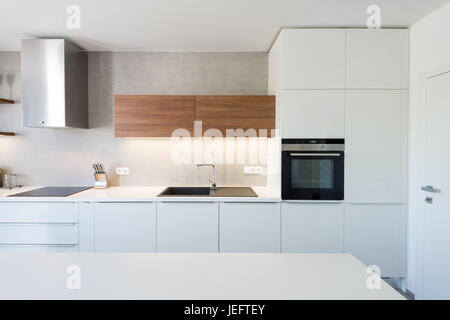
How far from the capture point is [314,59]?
2578 millimetres

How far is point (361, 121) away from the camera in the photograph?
260 centimetres

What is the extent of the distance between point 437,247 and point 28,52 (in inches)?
160

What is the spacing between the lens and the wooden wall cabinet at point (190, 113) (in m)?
2.83

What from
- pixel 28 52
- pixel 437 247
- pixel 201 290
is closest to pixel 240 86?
pixel 28 52

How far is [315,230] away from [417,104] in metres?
1.41

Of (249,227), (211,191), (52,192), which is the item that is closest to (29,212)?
(52,192)

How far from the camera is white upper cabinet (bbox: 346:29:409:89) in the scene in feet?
8.45

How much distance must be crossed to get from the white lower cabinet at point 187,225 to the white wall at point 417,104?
1.76m

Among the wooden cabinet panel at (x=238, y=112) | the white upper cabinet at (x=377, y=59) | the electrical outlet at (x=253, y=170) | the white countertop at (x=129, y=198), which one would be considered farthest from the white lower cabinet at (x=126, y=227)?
the white upper cabinet at (x=377, y=59)

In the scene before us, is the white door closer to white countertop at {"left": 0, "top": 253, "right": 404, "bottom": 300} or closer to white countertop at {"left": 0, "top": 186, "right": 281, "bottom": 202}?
white countertop at {"left": 0, "top": 186, "right": 281, "bottom": 202}

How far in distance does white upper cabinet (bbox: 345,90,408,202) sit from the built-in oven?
3.7 inches

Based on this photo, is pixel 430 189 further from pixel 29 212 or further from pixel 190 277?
pixel 29 212

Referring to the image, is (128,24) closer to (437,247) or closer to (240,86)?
(240,86)

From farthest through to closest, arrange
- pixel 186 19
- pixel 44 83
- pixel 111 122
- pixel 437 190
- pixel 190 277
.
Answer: pixel 111 122 < pixel 44 83 < pixel 186 19 < pixel 437 190 < pixel 190 277
